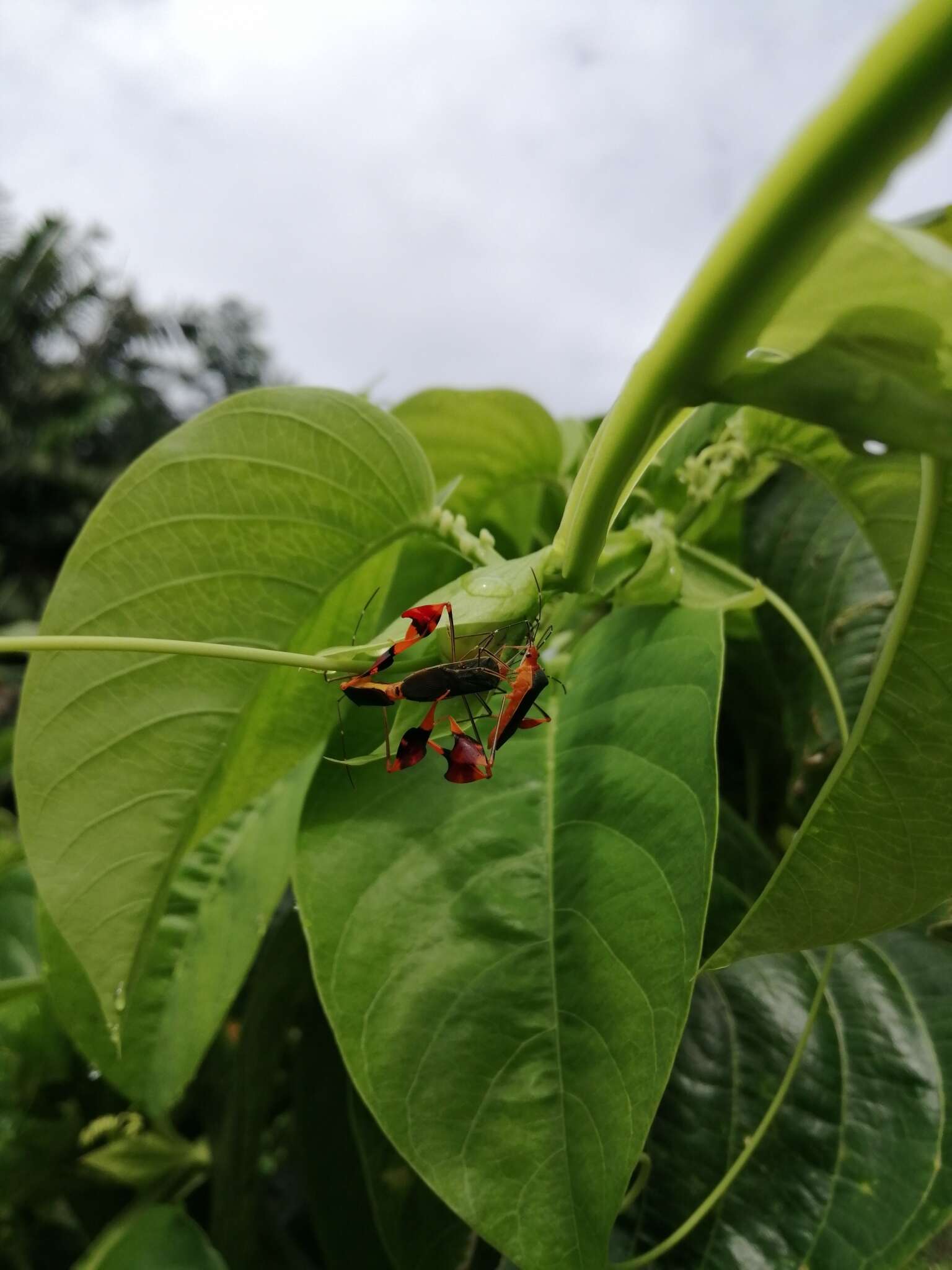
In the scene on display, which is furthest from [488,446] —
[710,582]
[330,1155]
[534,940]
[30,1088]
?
[30,1088]

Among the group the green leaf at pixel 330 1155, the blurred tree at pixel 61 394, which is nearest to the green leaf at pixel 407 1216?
the green leaf at pixel 330 1155

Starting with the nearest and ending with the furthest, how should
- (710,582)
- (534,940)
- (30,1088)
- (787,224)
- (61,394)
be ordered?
(787,224), (534,940), (710,582), (30,1088), (61,394)

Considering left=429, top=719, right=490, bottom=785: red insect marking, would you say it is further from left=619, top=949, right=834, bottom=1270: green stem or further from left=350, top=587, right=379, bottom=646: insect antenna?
left=619, top=949, right=834, bottom=1270: green stem

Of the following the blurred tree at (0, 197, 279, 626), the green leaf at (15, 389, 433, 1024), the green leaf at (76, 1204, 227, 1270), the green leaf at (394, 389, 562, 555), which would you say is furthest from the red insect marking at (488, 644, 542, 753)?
the blurred tree at (0, 197, 279, 626)

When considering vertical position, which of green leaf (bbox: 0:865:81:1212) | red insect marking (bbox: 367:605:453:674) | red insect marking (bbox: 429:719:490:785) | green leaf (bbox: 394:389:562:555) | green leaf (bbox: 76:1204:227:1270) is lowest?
green leaf (bbox: 76:1204:227:1270)

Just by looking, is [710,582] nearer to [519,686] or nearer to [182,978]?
[519,686]

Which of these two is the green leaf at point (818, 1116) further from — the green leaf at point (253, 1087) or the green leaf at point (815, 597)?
the green leaf at point (253, 1087)

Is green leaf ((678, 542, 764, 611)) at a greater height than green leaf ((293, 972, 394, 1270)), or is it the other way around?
green leaf ((678, 542, 764, 611))

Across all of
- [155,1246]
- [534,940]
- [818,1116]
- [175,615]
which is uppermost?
[175,615]
